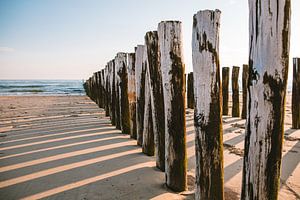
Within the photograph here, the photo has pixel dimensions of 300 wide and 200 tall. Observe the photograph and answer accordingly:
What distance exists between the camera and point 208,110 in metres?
2.46

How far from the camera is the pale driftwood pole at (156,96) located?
346 centimetres

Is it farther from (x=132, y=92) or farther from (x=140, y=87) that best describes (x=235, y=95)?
(x=140, y=87)

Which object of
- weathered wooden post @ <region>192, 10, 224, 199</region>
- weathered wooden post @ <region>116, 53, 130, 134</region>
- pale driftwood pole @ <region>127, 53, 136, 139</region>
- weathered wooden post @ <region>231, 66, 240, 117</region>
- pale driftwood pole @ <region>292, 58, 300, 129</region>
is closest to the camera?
weathered wooden post @ <region>192, 10, 224, 199</region>

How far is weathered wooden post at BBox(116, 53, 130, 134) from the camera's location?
18.5ft

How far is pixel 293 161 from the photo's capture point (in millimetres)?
4137

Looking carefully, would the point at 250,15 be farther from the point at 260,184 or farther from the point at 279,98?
the point at 260,184

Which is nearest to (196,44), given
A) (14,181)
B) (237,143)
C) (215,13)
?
(215,13)

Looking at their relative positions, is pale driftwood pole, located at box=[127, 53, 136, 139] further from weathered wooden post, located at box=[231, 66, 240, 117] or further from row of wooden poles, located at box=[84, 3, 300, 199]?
weathered wooden post, located at box=[231, 66, 240, 117]

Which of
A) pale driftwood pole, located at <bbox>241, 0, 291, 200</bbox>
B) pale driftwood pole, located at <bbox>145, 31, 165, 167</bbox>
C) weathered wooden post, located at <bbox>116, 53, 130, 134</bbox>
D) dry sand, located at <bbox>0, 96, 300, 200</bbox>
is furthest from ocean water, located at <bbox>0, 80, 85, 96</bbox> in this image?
pale driftwood pole, located at <bbox>241, 0, 291, 200</bbox>

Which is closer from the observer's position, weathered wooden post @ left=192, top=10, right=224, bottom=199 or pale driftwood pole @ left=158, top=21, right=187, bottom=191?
weathered wooden post @ left=192, top=10, right=224, bottom=199

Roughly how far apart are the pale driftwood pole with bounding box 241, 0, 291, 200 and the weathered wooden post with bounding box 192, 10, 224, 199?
0.44 metres

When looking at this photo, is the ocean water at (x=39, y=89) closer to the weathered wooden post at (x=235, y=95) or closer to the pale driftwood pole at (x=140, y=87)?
the weathered wooden post at (x=235, y=95)

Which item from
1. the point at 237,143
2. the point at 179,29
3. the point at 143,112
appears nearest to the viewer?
the point at 179,29

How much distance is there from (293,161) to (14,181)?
3857 mm
